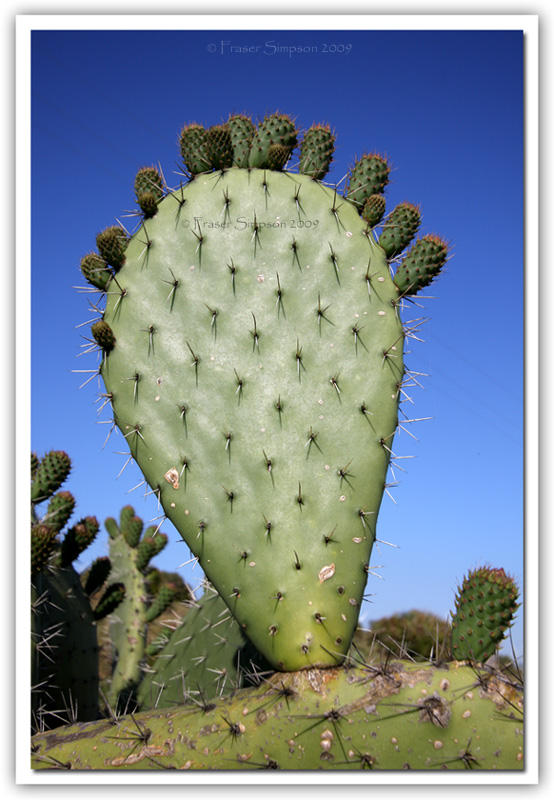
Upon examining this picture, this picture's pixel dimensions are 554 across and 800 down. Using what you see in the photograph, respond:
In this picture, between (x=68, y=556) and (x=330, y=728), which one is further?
(x=68, y=556)

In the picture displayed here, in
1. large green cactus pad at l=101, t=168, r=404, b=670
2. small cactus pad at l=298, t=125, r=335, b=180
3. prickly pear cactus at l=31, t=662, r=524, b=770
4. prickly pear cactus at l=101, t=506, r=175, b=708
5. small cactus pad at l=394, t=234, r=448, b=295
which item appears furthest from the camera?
prickly pear cactus at l=101, t=506, r=175, b=708

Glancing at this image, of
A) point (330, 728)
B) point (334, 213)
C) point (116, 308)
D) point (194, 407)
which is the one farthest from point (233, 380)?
point (330, 728)

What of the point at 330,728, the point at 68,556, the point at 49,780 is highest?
the point at 68,556

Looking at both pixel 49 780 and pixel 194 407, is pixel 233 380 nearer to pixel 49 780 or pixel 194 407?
pixel 194 407

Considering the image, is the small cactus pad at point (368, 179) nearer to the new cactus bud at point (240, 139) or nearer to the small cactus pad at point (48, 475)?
the new cactus bud at point (240, 139)

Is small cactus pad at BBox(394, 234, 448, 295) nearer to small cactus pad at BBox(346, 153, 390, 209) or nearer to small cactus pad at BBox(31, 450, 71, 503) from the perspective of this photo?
small cactus pad at BBox(346, 153, 390, 209)

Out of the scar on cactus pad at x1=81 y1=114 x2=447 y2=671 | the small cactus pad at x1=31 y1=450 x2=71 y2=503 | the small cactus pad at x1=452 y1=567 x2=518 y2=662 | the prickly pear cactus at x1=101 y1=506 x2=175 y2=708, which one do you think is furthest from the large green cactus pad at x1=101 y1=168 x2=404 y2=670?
the prickly pear cactus at x1=101 y1=506 x2=175 y2=708
